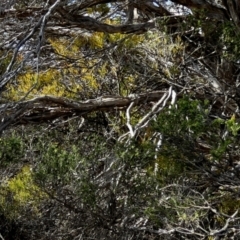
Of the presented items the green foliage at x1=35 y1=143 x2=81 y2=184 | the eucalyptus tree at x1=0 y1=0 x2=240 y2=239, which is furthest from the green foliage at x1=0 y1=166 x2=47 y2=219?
the green foliage at x1=35 y1=143 x2=81 y2=184

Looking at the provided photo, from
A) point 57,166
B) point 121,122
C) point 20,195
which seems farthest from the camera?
point 121,122

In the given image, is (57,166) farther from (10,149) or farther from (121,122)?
(121,122)

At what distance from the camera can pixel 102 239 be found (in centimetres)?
358

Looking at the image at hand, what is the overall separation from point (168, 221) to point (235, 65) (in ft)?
4.32

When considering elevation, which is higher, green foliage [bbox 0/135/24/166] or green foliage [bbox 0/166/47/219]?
green foliage [bbox 0/135/24/166]

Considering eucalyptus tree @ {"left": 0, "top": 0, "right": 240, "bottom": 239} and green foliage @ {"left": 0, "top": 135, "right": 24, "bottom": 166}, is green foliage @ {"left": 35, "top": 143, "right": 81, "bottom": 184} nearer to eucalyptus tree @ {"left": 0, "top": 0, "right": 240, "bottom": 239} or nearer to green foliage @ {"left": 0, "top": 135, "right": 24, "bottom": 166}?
eucalyptus tree @ {"left": 0, "top": 0, "right": 240, "bottom": 239}

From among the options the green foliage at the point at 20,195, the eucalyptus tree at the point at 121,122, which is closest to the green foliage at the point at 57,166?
the eucalyptus tree at the point at 121,122

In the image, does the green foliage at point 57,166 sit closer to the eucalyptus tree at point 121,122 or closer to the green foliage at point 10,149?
the eucalyptus tree at point 121,122

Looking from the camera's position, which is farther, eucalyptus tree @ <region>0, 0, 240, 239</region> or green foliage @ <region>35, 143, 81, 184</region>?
green foliage @ <region>35, 143, 81, 184</region>

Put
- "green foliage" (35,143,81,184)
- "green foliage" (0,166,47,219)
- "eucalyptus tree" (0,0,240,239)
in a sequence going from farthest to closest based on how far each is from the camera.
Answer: "green foliage" (0,166,47,219), "green foliage" (35,143,81,184), "eucalyptus tree" (0,0,240,239)

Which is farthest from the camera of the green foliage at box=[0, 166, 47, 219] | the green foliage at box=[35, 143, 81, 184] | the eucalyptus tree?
the green foliage at box=[0, 166, 47, 219]

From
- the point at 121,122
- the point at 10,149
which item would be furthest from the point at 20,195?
the point at 121,122

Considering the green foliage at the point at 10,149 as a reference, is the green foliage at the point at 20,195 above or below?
below

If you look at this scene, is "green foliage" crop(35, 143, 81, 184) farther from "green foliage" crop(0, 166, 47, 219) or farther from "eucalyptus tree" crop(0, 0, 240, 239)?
"green foliage" crop(0, 166, 47, 219)
